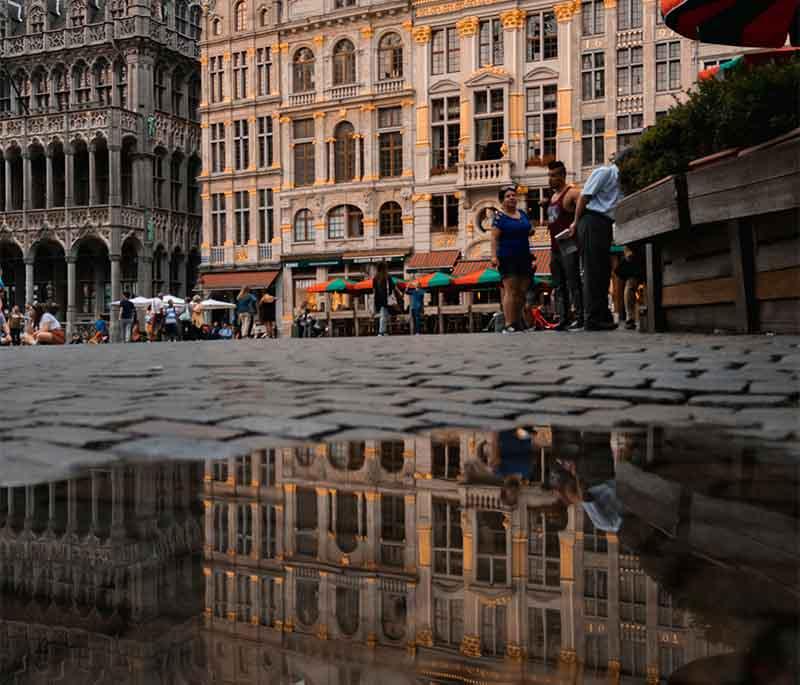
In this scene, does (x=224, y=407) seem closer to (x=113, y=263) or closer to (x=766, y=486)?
(x=766, y=486)

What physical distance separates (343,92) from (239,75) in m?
5.11

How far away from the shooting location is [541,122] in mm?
33656

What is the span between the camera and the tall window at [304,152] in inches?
1478

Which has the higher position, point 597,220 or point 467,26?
point 467,26

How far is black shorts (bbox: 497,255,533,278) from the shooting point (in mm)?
11320

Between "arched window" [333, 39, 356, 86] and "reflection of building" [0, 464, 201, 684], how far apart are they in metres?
36.4

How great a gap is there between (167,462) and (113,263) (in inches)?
1578

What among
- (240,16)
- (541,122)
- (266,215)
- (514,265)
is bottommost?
(514,265)

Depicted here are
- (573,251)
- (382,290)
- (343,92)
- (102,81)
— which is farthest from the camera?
(102,81)

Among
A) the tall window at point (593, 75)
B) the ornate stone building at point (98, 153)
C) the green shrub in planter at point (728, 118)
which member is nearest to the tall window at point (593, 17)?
the tall window at point (593, 75)

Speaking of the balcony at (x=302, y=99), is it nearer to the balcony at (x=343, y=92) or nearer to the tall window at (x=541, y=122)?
the balcony at (x=343, y=92)

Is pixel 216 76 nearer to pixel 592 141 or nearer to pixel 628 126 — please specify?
pixel 592 141

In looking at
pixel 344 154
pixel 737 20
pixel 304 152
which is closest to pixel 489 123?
pixel 344 154

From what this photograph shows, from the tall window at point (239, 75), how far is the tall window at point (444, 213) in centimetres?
987
